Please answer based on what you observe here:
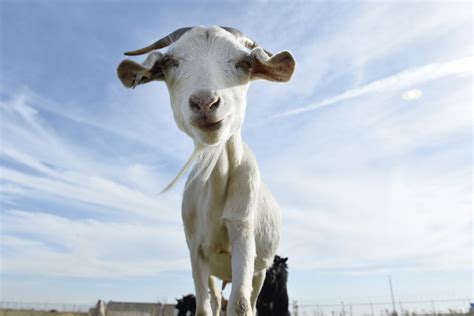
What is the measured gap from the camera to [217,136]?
2514 mm

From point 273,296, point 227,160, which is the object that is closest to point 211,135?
point 227,160

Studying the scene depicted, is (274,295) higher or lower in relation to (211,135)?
lower

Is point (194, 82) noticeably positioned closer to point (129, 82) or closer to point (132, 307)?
point (129, 82)

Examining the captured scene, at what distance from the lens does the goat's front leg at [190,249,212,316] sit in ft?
11.3

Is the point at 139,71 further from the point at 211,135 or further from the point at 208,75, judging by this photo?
the point at 211,135

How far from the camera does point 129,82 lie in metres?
2.94

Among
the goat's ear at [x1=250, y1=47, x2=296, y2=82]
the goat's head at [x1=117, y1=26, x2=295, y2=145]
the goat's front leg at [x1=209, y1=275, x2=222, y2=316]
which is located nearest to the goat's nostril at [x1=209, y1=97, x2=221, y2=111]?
the goat's head at [x1=117, y1=26, x2=295, y2=145]

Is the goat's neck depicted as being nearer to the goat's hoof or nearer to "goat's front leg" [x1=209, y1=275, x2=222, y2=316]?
→ the goat's hoof

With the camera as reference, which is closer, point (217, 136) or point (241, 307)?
point (217, 136)

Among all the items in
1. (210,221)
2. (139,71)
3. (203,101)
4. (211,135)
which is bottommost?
(210,221)

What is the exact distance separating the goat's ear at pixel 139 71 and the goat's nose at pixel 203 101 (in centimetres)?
68

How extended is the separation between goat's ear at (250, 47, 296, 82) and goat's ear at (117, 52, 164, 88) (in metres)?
0.73

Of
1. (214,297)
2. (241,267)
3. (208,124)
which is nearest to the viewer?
(208,124)

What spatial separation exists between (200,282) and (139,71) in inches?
76.9
